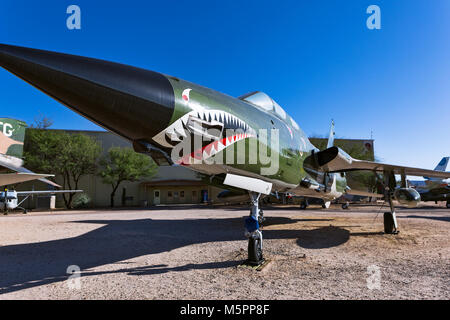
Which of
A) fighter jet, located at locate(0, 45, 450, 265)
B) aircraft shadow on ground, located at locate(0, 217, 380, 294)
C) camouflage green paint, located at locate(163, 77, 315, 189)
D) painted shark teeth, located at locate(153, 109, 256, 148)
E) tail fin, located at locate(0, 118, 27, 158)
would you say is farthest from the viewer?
tail fin, located at locate(0, 118, 27, 158)

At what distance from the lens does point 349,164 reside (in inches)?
336

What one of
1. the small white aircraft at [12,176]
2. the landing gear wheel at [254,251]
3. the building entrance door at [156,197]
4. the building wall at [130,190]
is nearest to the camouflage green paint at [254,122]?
the landing gear wheel at [254,251]

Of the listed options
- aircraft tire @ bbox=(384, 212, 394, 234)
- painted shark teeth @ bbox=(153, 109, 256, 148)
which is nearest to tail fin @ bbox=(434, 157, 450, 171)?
aircraft tire @ bbox=(384, 212, 394, 234)

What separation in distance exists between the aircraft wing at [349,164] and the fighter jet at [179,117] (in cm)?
170

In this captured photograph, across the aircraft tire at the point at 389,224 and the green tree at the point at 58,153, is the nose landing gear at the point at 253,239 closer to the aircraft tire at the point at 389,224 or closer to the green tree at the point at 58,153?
the aircraft tire at the point at 389,224

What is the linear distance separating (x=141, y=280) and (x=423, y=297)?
13.2 feet

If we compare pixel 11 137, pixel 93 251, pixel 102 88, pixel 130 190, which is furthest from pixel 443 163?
pixel 11 137

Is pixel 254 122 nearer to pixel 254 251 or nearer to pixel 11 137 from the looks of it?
pixel 254 251

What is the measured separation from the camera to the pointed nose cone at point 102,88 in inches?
116

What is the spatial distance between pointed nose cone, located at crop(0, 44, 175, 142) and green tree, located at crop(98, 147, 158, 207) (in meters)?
33.6

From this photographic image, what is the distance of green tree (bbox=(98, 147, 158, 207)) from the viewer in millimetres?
35469

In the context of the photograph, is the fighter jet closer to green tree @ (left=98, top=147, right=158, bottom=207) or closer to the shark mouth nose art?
the shark mouth nose art

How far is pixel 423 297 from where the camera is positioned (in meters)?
3.53
